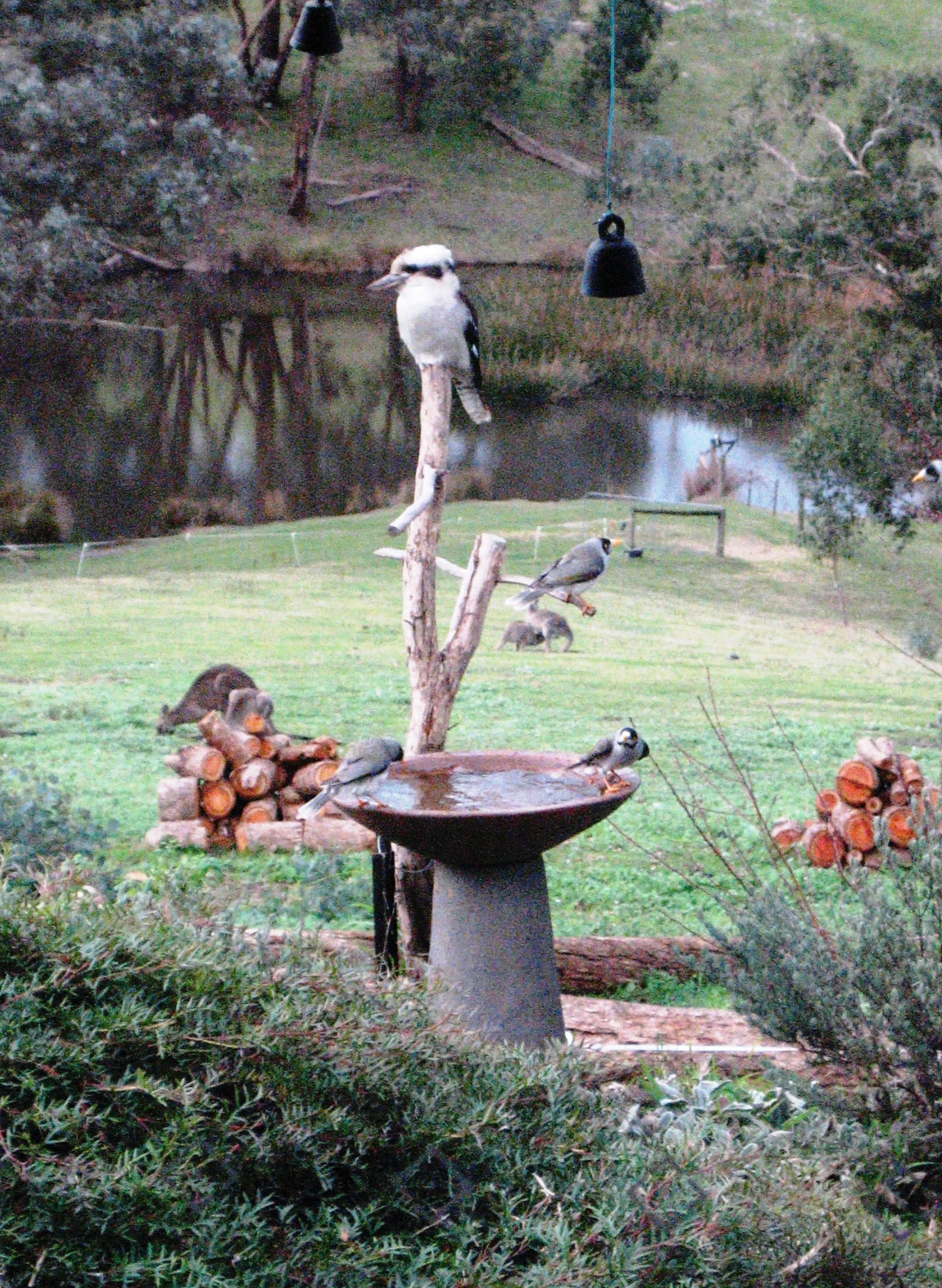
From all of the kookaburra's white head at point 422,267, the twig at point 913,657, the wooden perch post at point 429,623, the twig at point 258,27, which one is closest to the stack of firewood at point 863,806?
the twig at point 913,657

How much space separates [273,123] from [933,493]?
16531 millimetres

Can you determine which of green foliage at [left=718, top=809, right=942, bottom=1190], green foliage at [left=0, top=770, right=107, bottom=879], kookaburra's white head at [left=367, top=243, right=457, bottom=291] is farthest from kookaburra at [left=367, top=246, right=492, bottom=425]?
green foliage at [left=0, top=770, right=107, bottom=879]

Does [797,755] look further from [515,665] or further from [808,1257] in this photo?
[515,665]

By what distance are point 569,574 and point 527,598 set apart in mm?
137

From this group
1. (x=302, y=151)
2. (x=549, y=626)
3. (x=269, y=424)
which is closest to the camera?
(x=549, y=626)

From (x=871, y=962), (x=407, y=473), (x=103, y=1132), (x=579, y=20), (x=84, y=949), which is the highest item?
(x=579, y=20)

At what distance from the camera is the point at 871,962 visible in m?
2.98

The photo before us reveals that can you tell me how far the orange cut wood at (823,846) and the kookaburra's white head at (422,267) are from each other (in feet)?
9.76

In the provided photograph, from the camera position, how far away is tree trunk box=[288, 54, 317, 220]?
26.8 m

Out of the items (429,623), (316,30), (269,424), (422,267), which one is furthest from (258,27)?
(429,623)

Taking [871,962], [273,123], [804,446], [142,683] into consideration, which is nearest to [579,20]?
[273,123]

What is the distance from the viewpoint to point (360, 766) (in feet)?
11.2

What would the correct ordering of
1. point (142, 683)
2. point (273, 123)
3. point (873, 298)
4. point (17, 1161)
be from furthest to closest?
point (273, 123) < point (873, 298) < point (142, 683) < point (17, 1161)

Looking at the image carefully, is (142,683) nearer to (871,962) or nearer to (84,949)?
(871,962)
